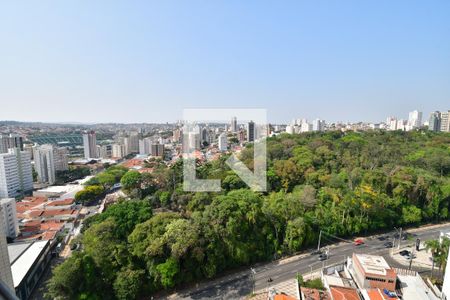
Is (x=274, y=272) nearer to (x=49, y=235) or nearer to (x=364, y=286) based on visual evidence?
(x=364, y=286)

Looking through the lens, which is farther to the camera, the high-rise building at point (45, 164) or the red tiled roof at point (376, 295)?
the high-rise building at point (45, 164)

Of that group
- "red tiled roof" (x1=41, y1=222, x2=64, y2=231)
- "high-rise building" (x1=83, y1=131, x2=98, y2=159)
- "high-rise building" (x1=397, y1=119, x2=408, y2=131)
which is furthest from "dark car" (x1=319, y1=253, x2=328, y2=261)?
"high-rise building" (x1=397, y1=119, x2=408, y2=131)

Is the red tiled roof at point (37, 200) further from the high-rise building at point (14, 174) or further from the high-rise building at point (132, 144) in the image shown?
the high-rise building at point (132, 144)

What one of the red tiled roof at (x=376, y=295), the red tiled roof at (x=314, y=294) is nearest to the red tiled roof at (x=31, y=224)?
the red tiled roof at (x=314, y=294)

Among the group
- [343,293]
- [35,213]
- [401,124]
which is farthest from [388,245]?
[401,124]

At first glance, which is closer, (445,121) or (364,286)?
(364,286)

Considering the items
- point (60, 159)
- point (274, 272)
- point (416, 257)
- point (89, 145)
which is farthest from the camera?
point (89, 145)

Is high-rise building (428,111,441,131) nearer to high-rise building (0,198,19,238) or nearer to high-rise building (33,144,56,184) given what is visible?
high-rise building (0,198,19,238)

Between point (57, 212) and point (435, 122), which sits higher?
point (435, 122)
